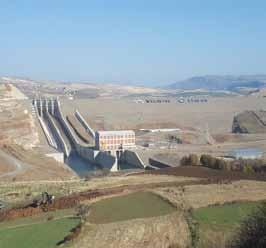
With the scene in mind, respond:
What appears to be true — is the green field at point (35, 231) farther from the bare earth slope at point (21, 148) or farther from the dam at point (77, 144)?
the dam at point (77, 144)

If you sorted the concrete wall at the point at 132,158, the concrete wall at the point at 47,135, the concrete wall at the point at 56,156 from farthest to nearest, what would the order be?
the concrete wall at the point at 47,135 < the concrete wall at the point at 56,156 < the concrete wall at the point at 132,158

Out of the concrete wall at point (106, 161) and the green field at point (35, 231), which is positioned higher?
the green field at point (35, 231)

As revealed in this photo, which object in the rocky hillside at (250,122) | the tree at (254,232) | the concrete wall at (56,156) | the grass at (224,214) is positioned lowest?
the concrete wall at (56,156)

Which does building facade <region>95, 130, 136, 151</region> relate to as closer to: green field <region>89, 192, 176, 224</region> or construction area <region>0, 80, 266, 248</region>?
construction area <region>0, 80, 266, 248</region>

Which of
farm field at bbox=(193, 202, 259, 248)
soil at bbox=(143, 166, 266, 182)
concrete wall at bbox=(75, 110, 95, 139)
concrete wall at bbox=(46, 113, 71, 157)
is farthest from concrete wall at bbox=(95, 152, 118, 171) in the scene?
farm field at bbox=(193, 202, 259, 248)

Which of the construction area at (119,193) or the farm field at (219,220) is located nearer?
the farm field at (219,220)

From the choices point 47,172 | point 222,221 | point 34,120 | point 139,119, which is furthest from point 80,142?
point 222,221

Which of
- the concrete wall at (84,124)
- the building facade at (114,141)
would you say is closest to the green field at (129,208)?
the building facade at (114,141)
